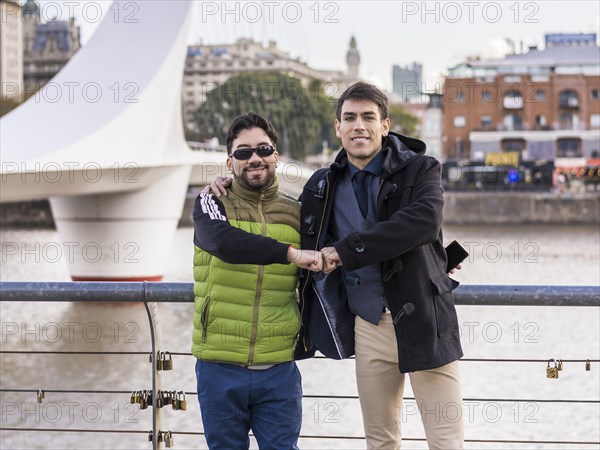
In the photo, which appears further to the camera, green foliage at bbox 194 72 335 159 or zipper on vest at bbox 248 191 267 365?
green foliage at bbox 194 72 335 159

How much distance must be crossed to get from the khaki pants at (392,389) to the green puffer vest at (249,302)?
6.6 inches

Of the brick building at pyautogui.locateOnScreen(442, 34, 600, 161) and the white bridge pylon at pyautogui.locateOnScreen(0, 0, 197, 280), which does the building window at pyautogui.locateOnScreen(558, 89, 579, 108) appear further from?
the white bridge pylon at pyautogui.locateOnScreen(0, 0, 197, 280)

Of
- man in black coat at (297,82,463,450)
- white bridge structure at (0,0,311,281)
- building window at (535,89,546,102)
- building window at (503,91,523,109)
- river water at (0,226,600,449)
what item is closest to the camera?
man in black coat at (297,82,463,450)

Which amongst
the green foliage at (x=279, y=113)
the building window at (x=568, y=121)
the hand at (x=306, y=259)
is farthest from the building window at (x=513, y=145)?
the hand at (x=306, y=259)

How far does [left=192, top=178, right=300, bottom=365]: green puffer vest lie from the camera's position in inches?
91.7

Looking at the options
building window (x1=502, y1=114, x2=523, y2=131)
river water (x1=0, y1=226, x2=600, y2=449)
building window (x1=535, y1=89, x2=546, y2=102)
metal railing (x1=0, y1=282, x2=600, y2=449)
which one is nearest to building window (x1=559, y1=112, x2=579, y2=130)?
building window (x1=535, y1=89, x2=546, y2=102)

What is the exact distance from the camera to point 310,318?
237cm

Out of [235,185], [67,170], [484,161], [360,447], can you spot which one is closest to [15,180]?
[67,170]

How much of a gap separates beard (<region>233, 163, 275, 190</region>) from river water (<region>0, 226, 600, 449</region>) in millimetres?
613

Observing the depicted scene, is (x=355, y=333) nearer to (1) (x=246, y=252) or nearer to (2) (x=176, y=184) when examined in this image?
(1) (x=246, y=252)

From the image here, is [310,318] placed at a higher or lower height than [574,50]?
lower

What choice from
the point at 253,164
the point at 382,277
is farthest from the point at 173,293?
the point at 382,277

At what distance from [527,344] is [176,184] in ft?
26.7

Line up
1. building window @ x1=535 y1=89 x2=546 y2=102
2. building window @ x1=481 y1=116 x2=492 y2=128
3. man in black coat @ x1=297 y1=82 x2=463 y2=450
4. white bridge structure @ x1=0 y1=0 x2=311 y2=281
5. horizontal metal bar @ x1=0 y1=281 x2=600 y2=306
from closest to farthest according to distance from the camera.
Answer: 1. man in black coat @ x1=297 y1=82 x2=463 y2=450
2. horizontal metal bar @ x1=0 y1=281 x2=600 y2=306
3. white bridge structure @ x1=0 y1=0 x2=311 y2=281
4. building window @ x1=535 y1=89 x2=546 y2=102
5. building window @ x1=481 y1=116 x2=492 y2=128
